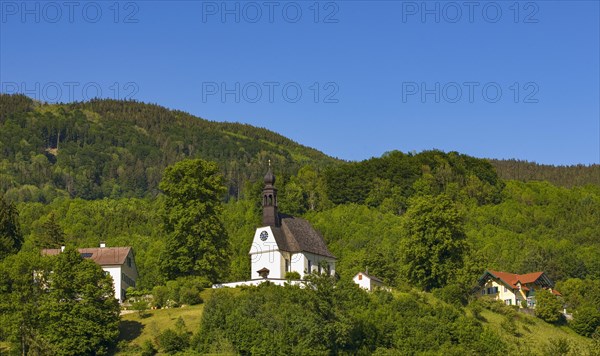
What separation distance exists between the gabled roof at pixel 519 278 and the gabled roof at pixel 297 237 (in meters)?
17.2

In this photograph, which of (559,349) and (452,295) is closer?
(559,349)

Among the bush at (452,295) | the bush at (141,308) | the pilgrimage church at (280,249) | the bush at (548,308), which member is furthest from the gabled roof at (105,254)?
the bush at (548,308)

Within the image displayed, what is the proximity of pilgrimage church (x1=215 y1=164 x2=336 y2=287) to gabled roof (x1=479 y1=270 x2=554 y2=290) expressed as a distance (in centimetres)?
1748

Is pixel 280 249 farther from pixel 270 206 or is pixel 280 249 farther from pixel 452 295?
pixel 452 295

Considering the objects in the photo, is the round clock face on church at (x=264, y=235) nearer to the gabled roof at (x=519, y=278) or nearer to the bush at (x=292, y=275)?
the bush at (x=292, y=275)

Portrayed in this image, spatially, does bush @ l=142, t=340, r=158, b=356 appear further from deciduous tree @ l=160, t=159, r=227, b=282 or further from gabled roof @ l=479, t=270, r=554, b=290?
gabled roof @ l=479, t=270, r=554, b=290

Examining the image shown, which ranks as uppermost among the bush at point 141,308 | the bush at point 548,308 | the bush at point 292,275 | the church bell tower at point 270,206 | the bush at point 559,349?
the church bell tower at point 270,206

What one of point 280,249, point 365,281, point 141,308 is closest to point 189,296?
point 141,308

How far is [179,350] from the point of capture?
71000mm

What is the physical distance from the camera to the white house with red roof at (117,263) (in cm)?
8725

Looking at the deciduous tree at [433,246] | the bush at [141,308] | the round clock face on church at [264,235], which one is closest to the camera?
the bush at [141,308]

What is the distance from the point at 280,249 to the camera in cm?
8756

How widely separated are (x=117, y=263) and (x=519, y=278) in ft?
134

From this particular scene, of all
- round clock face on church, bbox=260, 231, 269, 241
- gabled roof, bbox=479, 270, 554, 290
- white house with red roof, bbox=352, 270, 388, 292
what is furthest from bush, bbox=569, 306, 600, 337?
round clock face on church, bbox=260, 231, 269, 241
